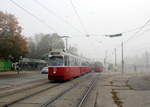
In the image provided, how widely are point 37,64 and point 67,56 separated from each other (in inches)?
2146

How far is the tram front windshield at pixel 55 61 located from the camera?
2348 centimetres

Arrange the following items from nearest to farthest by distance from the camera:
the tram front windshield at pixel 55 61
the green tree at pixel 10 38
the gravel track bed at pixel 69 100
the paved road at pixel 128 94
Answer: the gravel track bed at pixel 69 100, the paved road at pixel 128 94, the tram front windshield at pixel 55 61, the green tree at pixel 10 38

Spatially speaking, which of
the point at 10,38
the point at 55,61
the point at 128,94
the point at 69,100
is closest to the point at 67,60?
the point at 55,61

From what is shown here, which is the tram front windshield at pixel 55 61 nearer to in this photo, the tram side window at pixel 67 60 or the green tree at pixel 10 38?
the tram side window at pixel 67 60

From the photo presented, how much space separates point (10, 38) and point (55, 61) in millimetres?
17589

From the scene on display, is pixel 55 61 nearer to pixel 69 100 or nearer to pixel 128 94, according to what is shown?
pixel 128 94

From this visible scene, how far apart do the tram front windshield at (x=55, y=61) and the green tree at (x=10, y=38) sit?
1654 cm

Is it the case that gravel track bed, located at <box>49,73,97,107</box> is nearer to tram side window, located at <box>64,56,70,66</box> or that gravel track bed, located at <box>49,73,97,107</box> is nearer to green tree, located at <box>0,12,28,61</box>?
tram side window, located at <box>64,56,70,66</box>

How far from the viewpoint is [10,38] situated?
38.8 metres

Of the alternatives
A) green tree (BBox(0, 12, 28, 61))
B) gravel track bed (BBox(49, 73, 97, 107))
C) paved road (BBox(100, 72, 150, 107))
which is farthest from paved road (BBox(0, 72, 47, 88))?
paved road (BBox(100, 72, 150, 107))

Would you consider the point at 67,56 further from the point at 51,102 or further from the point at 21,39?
the point at 21,39

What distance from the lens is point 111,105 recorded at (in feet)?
35.9

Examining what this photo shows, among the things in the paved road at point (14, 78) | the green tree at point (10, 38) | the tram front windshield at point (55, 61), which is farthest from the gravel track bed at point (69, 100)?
the green tree at point (10, 38)

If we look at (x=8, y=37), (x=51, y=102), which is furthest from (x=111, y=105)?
(x=8, y=37)
